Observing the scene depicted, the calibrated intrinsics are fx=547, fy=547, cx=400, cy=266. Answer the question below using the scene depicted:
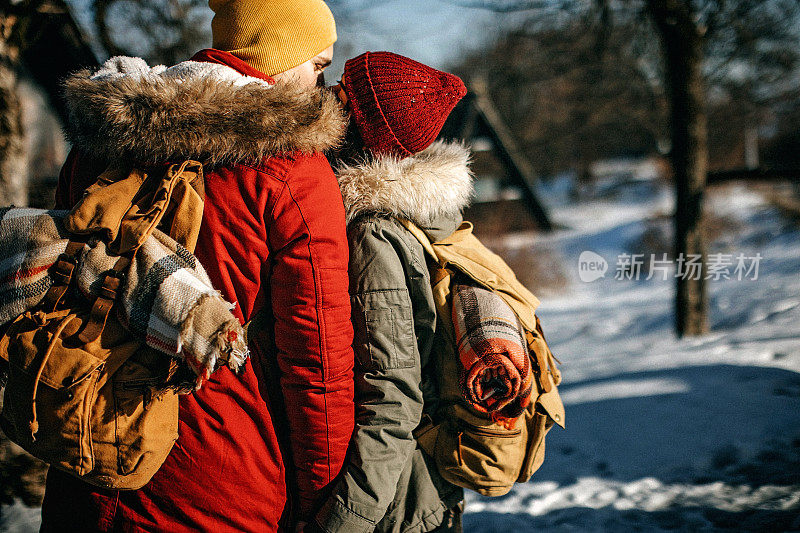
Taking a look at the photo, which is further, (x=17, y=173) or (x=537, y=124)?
(x=537, y=124)

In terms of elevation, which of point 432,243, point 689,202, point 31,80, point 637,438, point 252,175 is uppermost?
point 31,80

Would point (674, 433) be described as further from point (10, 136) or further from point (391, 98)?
point (10, 136)

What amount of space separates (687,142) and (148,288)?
551 cm

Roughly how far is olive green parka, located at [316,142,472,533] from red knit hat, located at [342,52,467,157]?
0.22 ft

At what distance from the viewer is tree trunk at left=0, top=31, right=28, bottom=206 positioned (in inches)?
120

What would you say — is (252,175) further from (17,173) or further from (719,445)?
(719,445)

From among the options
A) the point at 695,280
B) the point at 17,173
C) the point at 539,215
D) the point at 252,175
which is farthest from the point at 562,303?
the point at 252,175

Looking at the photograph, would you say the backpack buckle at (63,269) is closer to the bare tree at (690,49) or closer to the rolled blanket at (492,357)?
the rolled blanket at (492,357)

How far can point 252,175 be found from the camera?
1231 millimetres

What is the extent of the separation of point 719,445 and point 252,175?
129 inches

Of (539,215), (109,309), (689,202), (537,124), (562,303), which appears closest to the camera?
(109,309)

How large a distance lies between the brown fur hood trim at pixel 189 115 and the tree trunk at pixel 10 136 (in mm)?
2332

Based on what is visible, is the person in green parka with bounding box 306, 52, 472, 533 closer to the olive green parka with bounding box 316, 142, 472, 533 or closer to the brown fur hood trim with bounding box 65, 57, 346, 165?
the olive green parka with bounding box 316, 142, 472, 533

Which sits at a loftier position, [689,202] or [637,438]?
[689,202]
